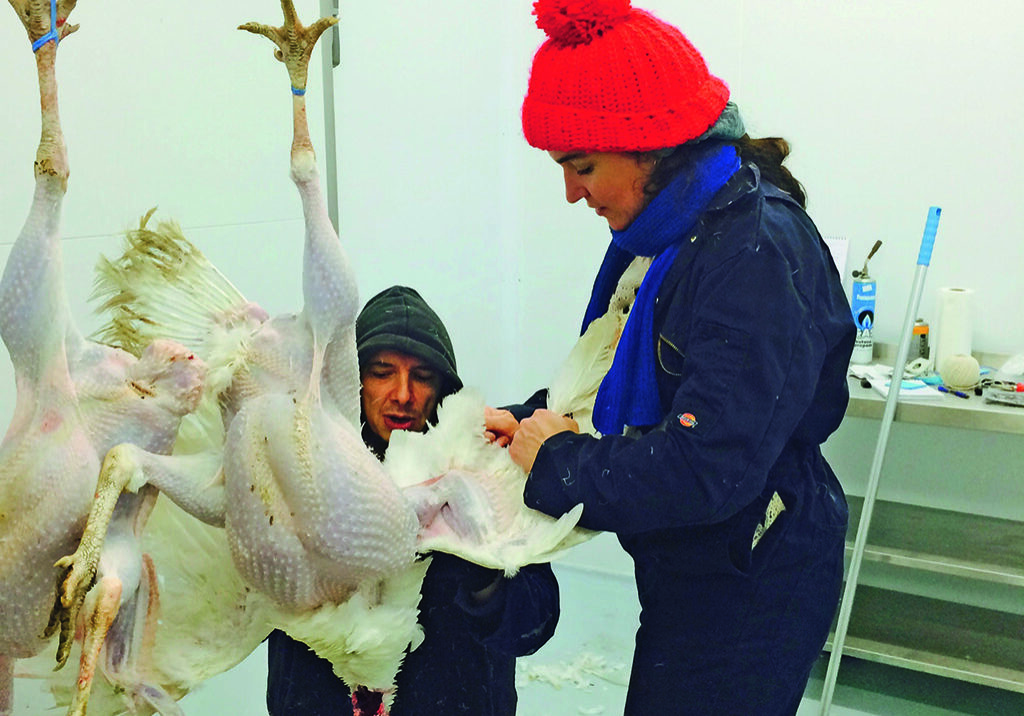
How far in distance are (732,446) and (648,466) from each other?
0.09 metres

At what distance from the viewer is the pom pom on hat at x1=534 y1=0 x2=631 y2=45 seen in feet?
3.23

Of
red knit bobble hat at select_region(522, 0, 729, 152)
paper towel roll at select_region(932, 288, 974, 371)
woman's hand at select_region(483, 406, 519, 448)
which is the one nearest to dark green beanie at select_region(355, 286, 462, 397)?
woman's hand at select_region(483, 406, 519, 448)

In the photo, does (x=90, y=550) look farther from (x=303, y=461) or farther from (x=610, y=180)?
(x=610, y=180)

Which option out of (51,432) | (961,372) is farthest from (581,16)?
(961,372)

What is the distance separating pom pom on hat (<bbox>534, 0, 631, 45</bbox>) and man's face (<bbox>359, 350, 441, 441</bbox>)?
1.51 feet

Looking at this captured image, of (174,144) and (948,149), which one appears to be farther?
(948,149)

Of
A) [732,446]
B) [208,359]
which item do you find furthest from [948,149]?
[208,359]

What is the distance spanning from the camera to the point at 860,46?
92.6 inches

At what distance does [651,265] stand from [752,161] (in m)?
0.19

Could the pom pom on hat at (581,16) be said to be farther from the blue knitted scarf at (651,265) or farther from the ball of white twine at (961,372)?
the ball of white twine at (961,372)

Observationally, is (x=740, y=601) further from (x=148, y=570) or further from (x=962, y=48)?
(x=962, y=48)

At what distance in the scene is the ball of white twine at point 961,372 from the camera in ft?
7.08

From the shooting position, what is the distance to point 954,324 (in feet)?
7.51

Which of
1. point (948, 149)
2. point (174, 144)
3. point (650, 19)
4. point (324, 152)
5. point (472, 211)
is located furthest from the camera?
point (472, 211)
